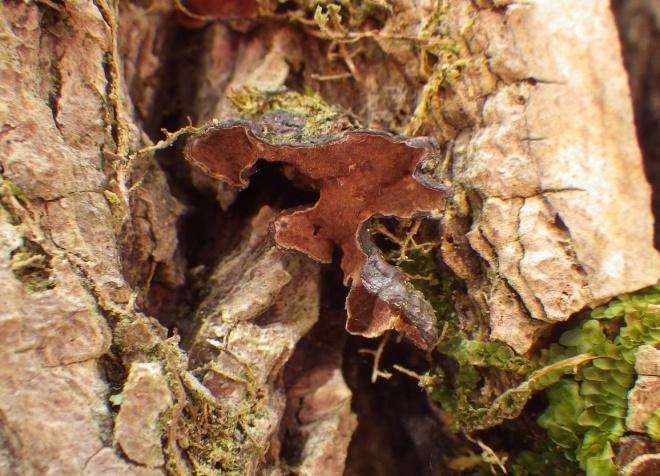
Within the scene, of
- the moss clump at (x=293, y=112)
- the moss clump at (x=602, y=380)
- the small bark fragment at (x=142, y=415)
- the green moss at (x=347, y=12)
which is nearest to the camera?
the small bark fragment at (x=142, y=415)

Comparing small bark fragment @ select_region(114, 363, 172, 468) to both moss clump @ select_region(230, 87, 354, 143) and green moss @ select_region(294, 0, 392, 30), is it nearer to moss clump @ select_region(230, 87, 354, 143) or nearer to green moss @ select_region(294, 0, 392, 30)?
moss clump @ select_region(230, 87, 354, 143)

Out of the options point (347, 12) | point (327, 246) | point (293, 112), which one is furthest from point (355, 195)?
point (347, 12)

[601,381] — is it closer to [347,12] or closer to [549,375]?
[549,375]

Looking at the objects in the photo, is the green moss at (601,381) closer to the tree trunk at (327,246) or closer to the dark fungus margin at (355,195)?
the tree trunk at (327,246)

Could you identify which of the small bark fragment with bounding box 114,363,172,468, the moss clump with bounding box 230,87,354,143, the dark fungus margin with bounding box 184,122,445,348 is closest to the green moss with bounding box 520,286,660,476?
the dark fungus margin with bounding box 184,122,445,348

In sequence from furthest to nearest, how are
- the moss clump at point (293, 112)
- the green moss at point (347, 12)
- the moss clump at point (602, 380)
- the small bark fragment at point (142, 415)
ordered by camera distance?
1. the green moss at point (347, 12)
2. the moss clump at point (293, 112)
3. the moss clump at point (602, 380)
4. the small bark fragment at point (142, 415)

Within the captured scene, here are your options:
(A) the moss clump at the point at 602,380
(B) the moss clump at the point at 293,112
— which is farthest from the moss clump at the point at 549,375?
(B) the moss clump at the point at 293,112

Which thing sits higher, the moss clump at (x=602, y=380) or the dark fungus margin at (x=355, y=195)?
the dark fungus margin at (x=355, y=195)

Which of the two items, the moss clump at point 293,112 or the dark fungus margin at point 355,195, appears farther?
the moss clump at point 293,112

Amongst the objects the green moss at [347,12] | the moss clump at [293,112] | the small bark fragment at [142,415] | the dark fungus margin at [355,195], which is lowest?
the small bark fragment at [142,415]
